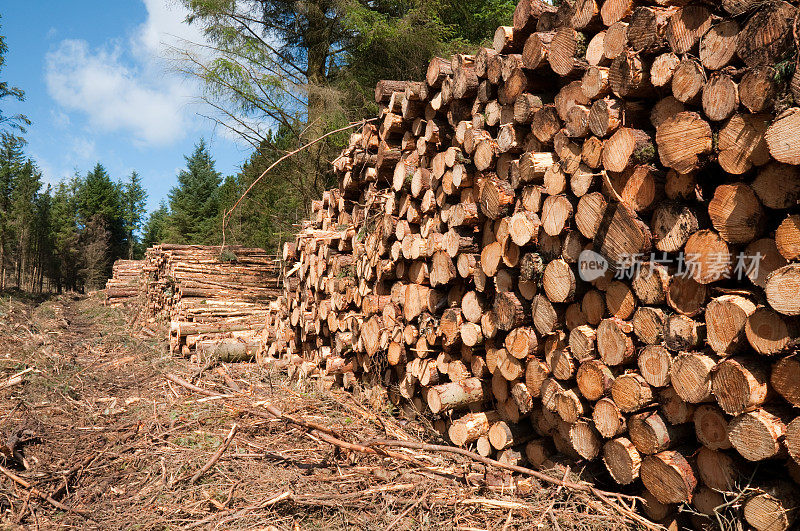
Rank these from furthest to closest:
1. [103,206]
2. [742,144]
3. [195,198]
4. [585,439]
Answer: [103,206]
[195,198]
[585,439]
[742,144]

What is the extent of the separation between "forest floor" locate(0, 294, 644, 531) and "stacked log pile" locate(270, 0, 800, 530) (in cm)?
37

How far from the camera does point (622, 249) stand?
103 inches

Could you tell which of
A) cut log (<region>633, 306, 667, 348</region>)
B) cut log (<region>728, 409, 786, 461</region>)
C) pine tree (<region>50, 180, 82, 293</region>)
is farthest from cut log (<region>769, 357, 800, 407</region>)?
pine tree (<region>50, 180, 82, 293</region>)

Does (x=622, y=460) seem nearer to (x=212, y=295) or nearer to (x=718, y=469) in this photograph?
(x=718, y=469)

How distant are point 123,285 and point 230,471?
16984 millimetres

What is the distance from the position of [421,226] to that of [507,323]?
140 centimetres

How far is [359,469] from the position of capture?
3.39 meters

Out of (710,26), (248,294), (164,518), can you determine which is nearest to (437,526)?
(164,518)

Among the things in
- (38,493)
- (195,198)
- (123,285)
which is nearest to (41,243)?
(195,198)

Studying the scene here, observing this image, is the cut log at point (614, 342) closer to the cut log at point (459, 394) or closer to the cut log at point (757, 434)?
the cut log at point (757, 434)

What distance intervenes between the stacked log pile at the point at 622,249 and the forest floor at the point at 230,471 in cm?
37

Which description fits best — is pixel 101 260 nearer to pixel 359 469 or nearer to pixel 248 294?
pixel 248 294

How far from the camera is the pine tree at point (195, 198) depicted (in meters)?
31.1

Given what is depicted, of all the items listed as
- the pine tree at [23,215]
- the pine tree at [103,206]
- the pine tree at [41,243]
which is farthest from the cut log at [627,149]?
the pine tree at [103,206]
